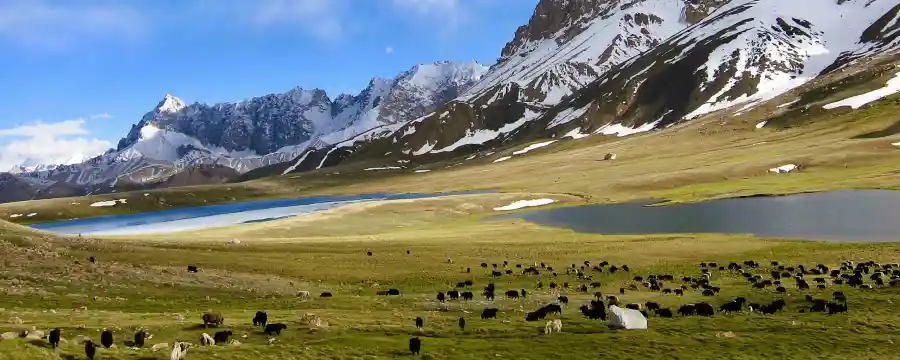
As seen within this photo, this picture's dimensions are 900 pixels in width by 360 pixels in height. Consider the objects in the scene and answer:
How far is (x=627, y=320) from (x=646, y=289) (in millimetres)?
17051

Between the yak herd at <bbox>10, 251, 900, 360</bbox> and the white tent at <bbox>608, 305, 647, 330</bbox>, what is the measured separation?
6.59 feet

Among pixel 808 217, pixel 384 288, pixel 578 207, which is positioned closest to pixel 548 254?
pixel 384 288

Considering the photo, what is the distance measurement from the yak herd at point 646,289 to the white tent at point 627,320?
2010 mm

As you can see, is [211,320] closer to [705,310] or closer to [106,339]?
[106,339]

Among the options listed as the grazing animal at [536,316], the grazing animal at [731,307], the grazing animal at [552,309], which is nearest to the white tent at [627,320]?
the grazing animal at [536,316]

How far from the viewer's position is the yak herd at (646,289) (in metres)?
30.0

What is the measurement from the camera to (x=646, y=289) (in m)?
48.1

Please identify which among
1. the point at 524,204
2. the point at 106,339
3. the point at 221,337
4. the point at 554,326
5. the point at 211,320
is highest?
the point at 524,204

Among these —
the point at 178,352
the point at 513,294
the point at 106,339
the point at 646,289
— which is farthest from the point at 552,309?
the point at 106,339

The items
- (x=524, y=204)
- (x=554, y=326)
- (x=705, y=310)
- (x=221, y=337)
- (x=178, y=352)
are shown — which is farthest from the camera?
(x=524, y=204)

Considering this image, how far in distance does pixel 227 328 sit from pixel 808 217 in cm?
9237

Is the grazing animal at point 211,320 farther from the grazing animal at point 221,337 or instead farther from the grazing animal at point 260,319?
the grazing animal at point 221,337

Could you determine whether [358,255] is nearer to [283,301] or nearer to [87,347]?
[283,301]

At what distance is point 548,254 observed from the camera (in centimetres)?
7212
